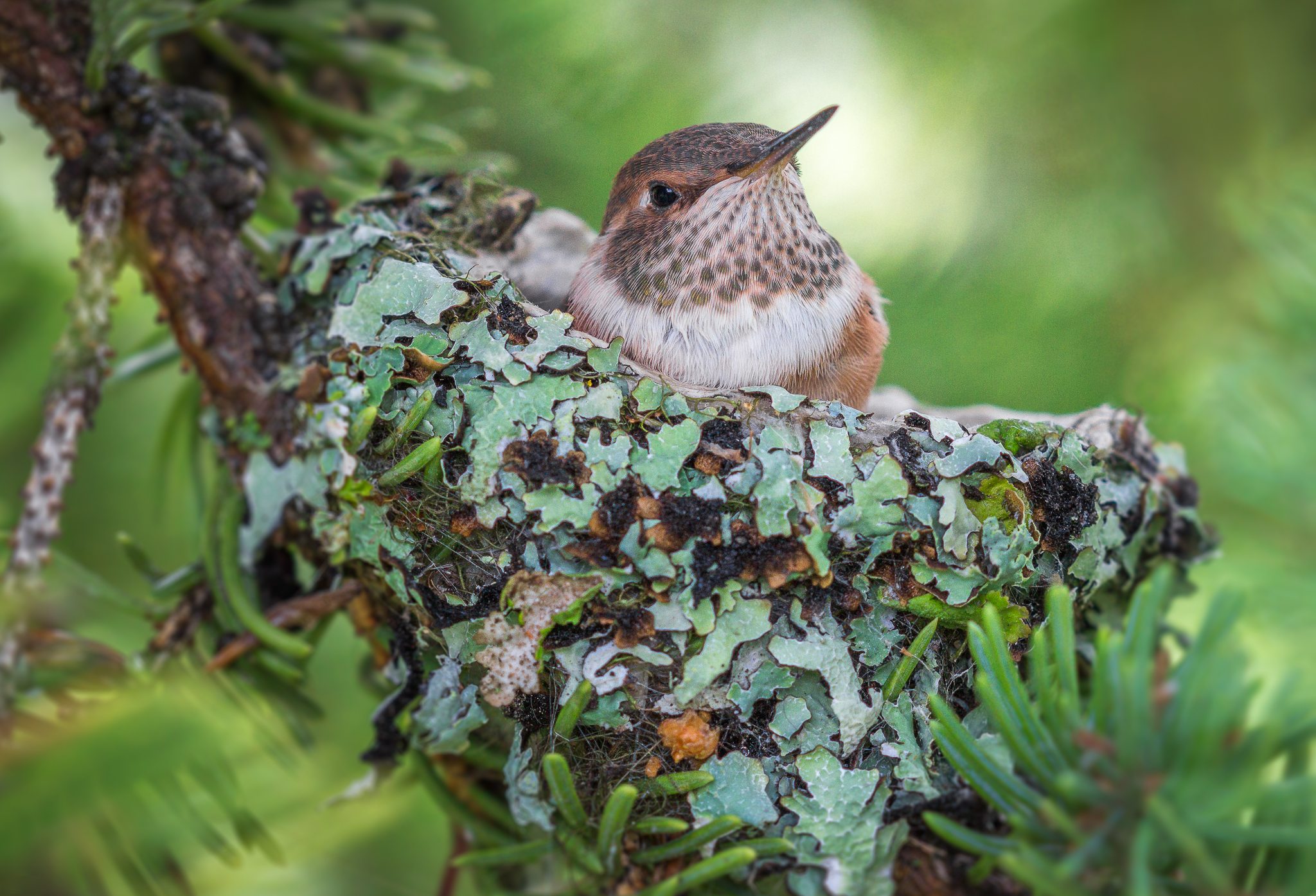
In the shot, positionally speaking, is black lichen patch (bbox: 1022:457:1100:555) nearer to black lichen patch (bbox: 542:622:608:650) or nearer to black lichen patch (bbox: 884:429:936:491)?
black lichen patch (bbox: 884:429:936:491)

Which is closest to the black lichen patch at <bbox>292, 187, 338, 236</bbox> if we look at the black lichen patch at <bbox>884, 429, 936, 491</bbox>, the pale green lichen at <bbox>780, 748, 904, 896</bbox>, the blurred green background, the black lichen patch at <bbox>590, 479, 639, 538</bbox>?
the blurred green background

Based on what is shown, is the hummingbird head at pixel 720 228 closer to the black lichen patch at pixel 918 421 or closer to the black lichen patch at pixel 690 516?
the black lichen patch at pixel 918 421

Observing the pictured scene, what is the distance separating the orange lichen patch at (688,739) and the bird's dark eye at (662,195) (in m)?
0.96

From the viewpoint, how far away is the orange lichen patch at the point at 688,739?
1256 mm

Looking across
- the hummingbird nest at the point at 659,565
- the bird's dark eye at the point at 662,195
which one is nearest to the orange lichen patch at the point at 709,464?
the hummingbird nest at the point at 659,565

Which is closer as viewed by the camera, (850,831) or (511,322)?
(850,831)

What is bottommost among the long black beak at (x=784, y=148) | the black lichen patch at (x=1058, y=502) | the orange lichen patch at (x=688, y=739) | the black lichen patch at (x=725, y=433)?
the orange lichen patch at (x=688, y=739)

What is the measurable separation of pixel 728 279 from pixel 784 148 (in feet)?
0.83

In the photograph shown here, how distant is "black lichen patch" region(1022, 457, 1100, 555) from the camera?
1421 millimetres

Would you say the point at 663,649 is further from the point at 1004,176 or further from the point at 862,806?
the point at 1004,176

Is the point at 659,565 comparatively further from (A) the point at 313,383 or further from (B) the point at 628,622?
(A) the point at 313,383

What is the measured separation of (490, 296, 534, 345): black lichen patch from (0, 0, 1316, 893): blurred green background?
Answer: 790 millimetres

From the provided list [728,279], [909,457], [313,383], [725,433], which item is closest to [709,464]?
[725,433]

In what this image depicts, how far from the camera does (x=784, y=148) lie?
1507 millimetres
